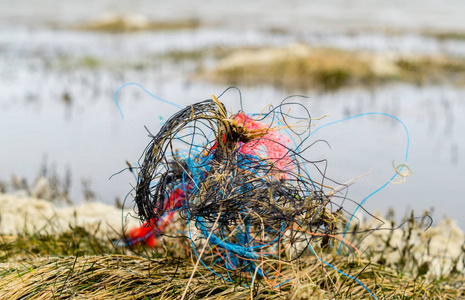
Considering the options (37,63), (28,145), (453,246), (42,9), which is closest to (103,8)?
(42,9)

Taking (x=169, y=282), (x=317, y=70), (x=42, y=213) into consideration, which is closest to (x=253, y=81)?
(x=317, y=70)

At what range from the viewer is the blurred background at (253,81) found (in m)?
7.08

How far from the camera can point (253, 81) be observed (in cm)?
1353

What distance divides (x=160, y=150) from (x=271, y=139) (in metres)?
0.64

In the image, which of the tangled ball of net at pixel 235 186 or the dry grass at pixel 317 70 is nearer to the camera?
the tangled ball of net at pixel 235 186

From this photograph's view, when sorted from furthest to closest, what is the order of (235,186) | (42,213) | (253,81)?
(253,81) → (42,213) → (235,186)

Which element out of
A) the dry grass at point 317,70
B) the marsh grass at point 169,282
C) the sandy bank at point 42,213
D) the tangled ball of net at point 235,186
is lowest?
the sandy bank at point 42,213

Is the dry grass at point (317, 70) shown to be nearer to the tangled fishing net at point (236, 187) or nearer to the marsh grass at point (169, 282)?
the marsh grass at point (169, 282)

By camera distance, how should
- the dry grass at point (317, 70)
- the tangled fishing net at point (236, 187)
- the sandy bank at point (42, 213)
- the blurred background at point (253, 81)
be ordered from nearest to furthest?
the tangled fishing net at point (236, 187), the sandy bank at point (42, 213), the blurred background at point (253, 81), the dry grass at point (317, 70)

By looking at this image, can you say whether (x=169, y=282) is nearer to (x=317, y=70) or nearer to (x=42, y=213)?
(x=42, y=213)

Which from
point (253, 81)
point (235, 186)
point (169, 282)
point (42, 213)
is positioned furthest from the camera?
point (253, 81)

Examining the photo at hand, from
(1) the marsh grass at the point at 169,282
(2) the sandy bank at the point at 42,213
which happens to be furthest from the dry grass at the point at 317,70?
(1) the marsh grass at the point at 169,282

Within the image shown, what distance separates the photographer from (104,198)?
6684mm

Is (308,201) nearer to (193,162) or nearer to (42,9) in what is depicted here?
(193,162)
